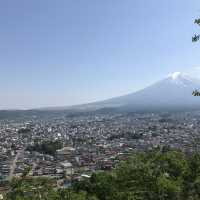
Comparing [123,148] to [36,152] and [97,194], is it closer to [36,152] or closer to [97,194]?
[36,152]

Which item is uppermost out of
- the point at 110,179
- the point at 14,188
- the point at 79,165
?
the point at 14,188

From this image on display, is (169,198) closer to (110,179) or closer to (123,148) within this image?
(110,179)

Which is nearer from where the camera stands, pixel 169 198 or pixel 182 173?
pixel 169 198

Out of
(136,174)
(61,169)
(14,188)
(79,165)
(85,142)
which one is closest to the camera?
(14,188)

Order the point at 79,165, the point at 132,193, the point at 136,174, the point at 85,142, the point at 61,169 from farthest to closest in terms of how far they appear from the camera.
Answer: the point at 85,142, the point at 79,165, the point at 61,169, the point at 136,174, the point at 132,193

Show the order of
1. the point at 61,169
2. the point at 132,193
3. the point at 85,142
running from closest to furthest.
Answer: the point at 132,193, the point at 61,169, the point at 85,142

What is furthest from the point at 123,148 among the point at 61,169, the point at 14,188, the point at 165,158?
the point at 14,188

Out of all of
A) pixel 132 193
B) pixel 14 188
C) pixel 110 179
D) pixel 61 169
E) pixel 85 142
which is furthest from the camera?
pixel 85 142

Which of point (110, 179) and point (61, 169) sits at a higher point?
point (110, 179)

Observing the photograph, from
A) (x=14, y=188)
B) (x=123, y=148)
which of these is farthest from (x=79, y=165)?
(x=14, y=188)
